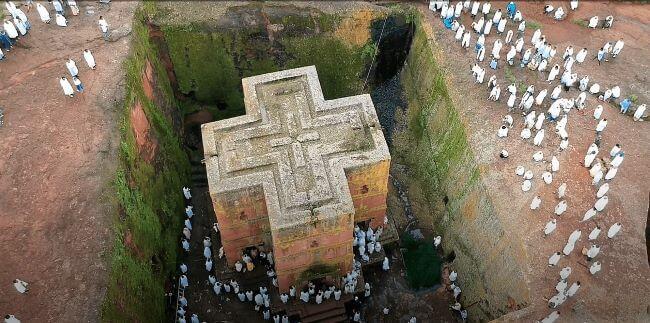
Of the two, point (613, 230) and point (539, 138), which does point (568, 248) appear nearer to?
point (613, 230)

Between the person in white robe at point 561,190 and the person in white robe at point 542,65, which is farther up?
the person in white robe at point 542,65

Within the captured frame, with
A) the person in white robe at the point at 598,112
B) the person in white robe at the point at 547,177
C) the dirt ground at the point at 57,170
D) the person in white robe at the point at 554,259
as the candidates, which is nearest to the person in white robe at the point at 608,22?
the person in white robe at the point at 598,112

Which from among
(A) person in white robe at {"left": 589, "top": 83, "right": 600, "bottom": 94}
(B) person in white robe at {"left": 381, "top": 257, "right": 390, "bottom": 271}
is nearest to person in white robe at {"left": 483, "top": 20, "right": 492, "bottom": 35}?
(A) person in white robe at {"left": 589, "top": 83, "right": 600, "bottom": 94}

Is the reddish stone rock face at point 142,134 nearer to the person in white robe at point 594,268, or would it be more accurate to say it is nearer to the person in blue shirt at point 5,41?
the person in blue shirt at point 5,41

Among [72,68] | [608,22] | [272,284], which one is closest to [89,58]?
[72,68]

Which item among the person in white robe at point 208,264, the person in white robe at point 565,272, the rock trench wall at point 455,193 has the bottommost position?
the person in white robe at point 208,264

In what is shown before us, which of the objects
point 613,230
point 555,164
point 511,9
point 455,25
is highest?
point 511,9

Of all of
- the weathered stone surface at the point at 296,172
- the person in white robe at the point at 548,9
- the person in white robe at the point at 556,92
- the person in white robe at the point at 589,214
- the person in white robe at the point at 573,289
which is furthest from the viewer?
the person in white robe at the point at 548,9

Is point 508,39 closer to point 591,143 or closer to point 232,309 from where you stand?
point 591,143
